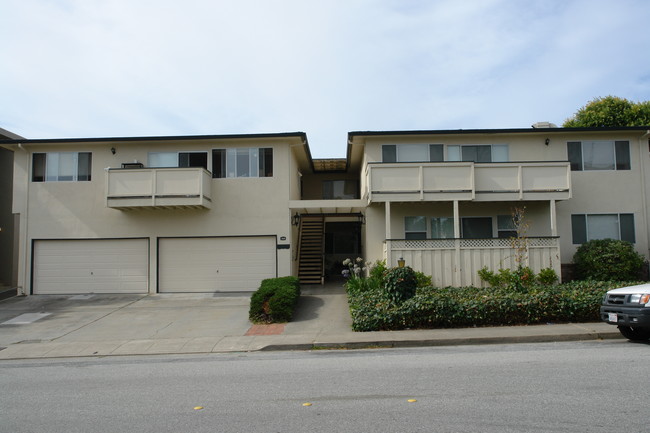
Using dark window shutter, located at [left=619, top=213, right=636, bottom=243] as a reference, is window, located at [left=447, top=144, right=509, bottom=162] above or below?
above

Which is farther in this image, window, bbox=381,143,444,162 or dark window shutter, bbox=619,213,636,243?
window, bbox=381,143,444,162

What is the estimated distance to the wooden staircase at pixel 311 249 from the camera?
19453 mm

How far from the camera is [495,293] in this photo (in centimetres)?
1254

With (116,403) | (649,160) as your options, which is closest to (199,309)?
(116,403)

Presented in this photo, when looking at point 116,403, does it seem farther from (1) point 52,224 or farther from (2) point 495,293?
(1) point 52,224

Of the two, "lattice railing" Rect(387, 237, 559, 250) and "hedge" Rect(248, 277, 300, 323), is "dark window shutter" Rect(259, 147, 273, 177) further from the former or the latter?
"hedge" Rect(248, 277, 300, 323)

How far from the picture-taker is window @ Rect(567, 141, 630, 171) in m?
17.9

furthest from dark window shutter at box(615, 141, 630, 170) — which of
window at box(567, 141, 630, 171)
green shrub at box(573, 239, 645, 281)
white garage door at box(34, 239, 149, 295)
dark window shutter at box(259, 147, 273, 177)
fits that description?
white garage door at box(34, 239, 149, 295)

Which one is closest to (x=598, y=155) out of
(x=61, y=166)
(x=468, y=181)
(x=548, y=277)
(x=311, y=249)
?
(x=468, y=181)

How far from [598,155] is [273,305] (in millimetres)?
13720

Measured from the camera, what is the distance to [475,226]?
18.0 metres

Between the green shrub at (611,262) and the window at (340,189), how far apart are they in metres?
11.5

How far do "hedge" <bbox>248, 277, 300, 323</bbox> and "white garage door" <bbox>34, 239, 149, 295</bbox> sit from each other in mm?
6858

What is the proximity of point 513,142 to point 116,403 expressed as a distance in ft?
53.9
